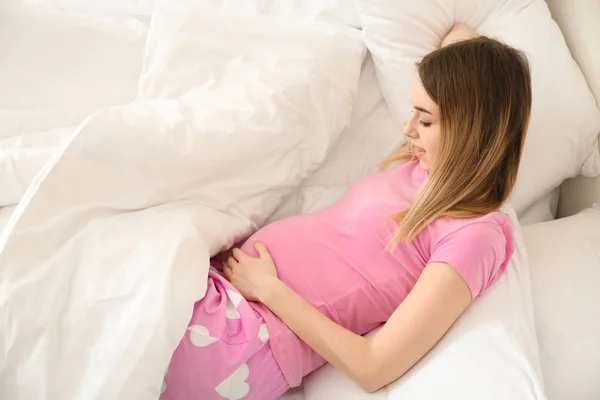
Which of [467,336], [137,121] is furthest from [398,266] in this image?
[137,121]

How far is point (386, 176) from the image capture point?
1.09 meters

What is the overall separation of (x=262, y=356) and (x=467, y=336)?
1.08 feet

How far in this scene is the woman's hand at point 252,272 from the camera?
37.5 inches

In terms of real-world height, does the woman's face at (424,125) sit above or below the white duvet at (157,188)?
above

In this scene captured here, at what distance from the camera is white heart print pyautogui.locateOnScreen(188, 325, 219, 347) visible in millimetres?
875

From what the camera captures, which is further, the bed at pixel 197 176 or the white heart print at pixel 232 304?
the white heart print at pixel 232 304

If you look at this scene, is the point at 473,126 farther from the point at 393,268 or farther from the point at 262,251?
the point at 262,251

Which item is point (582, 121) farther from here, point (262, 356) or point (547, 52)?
point (262, 356)

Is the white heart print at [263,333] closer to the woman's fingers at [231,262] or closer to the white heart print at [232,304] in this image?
the white heart print at [232,304]

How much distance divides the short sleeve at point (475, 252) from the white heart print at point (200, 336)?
0.37m

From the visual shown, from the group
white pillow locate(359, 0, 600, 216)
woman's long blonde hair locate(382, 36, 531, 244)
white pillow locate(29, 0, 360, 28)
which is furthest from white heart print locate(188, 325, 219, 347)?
white pillow locate(29, 0, 360, 28)

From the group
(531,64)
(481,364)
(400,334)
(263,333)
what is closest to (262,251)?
(263,333)

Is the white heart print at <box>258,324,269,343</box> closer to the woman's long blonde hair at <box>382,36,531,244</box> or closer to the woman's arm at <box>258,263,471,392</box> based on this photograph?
the woman's arm at <box>258,263,471,392</box>

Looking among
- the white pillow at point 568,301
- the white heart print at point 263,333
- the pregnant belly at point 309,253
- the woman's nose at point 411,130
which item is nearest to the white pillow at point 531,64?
the white pillow at point 568,301
